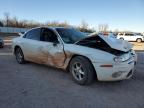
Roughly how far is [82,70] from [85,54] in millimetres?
417

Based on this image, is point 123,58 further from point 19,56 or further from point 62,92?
point 19,56

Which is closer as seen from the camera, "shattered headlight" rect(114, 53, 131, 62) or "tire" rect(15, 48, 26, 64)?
"shattered headlight" rect(114, 53, 131, 62)

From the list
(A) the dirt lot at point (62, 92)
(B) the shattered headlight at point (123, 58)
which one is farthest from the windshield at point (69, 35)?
(B) the shattered headlight at point (123, 58)

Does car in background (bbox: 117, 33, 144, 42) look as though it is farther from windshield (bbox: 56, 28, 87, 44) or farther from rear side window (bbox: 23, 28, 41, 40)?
windshield (bbox: 56, 28, 87, 44)

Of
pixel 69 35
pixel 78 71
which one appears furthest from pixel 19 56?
pixel 78 71

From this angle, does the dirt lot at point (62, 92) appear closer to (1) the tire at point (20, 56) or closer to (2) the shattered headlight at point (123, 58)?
(2) the shattered headlight at point (123, 58)

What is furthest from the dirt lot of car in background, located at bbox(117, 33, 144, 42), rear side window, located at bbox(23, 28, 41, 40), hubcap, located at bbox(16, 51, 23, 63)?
car in background, located at bbox(117, 33, 144, 42)

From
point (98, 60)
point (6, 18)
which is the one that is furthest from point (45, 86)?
point (6, 18)

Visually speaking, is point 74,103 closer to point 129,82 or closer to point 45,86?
point 45,86

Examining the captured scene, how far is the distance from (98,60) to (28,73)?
8.32 ft

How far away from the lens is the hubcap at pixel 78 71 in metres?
5.17

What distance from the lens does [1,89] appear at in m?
4.79

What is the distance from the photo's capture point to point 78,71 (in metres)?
5.25

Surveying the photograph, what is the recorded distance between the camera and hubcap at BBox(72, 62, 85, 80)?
5.17m
